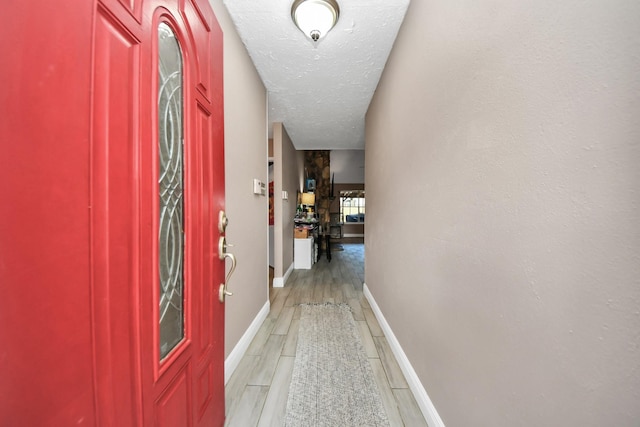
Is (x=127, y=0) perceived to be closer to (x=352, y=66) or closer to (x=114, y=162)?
(x=114, y=162)

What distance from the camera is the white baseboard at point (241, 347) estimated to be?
163 centimetres

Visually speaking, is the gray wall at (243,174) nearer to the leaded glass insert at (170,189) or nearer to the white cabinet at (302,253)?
the leaded glass insert at (170,189)

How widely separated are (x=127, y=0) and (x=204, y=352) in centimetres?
117

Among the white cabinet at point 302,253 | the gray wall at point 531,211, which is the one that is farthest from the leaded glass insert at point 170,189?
the white cabinet at point 302,253

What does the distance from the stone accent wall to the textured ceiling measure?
3.33 meters

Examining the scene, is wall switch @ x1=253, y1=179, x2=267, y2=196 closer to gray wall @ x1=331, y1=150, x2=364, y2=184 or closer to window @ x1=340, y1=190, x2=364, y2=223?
gray wall @ x1=331, y1=150, x2=364, y2=184

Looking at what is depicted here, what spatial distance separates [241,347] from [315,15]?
7.75ft

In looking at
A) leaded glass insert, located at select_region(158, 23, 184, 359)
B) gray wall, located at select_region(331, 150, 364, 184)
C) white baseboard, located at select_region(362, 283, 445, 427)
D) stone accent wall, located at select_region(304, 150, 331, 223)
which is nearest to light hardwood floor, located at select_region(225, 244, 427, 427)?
white baseboard, located at select_region(362, 283, 445, 427)

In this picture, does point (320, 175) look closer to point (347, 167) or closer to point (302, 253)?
point (347, 167)

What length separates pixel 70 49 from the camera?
0.45 m

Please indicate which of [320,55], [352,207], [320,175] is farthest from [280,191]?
[352,207]

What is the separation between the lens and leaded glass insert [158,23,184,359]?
0.77 meters

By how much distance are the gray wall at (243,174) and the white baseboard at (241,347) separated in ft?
0.15

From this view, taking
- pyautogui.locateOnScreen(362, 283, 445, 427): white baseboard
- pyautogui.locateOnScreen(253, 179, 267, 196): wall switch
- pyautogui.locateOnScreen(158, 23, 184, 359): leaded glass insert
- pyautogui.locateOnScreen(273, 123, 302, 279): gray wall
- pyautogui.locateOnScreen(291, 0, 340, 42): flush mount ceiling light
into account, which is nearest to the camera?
pyautogui.locateOnScreen(158, 23, 184, 359): leaded glass insert
